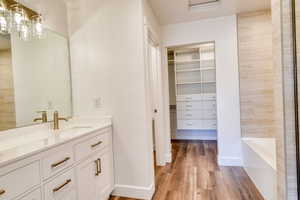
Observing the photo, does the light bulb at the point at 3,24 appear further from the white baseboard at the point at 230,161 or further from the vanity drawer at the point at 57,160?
the white baseboard at the point at 230,161

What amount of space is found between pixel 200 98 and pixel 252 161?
205cm

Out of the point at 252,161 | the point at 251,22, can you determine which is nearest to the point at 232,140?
the point at 252,161

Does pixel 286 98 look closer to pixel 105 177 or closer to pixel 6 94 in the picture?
pixel 105 177

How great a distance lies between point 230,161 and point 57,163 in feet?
8.76

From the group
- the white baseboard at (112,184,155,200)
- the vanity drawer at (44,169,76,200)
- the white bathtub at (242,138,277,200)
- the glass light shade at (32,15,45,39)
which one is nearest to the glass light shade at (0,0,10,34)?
the glass light shade at (32,15,45,39)

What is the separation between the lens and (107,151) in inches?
78.7

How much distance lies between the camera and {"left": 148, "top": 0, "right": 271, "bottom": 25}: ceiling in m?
2.49

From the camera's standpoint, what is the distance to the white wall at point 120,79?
2.03m

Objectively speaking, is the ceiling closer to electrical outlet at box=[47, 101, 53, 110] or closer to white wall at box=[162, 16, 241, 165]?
white wall at box=[162, 16, 241, 165]

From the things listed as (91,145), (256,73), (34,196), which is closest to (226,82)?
(256,73)

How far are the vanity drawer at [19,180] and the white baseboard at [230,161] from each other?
2710mm

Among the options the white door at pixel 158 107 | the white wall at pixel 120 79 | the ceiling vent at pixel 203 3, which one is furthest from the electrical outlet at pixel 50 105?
the ceiling vent at pixel 203 3

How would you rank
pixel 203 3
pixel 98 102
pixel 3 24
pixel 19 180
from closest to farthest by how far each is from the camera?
pixel 19 180
pixel 3 24
pixel 98 102
pixel 203 3

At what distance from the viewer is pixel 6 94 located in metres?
1.52
